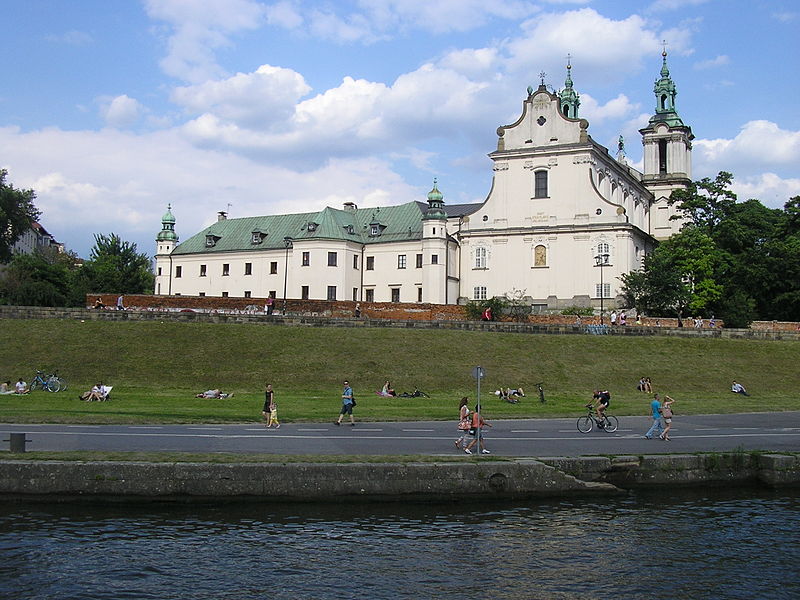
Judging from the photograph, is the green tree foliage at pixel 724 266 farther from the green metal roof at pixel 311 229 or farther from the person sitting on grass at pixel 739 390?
the green metal roof at pixel 311 229

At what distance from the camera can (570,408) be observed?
38219mm

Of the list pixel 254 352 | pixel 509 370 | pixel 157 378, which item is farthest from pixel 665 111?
pixel 157 378

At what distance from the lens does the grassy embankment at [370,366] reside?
126 feet

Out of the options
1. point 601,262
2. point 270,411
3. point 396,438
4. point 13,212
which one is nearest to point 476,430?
point 396,438

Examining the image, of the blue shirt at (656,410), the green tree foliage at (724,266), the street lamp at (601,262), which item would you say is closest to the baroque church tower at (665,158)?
the green tree foliage at (724,266)

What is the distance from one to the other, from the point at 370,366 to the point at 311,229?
141 feet

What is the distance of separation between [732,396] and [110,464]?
37116 mm

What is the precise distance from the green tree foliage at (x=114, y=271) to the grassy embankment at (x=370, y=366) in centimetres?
4414

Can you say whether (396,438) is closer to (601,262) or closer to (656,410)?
(656,410)

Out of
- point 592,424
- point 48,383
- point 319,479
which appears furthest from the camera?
point 48,383

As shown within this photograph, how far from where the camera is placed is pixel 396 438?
86.5 feet

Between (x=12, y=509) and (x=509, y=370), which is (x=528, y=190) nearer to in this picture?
(x=509, y=370)

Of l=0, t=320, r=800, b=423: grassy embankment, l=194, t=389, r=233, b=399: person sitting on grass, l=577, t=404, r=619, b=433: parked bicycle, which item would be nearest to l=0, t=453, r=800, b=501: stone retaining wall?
l=577, t=404, r=619, b=433: parked bicycle

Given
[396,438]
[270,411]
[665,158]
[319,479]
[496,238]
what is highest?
[665,158]
